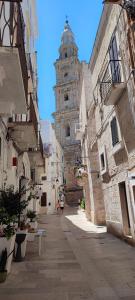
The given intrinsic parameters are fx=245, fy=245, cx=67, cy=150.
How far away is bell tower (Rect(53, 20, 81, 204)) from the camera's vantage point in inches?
1672

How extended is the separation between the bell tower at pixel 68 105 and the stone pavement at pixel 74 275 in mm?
32668

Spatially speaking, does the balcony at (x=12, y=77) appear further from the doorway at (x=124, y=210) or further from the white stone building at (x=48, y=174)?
the white stone building at (x=48, y=174)

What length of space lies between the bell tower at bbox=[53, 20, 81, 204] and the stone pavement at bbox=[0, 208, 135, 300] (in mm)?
32668

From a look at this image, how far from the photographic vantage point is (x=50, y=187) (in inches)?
1275

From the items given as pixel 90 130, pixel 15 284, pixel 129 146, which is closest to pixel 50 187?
pixel 90 130

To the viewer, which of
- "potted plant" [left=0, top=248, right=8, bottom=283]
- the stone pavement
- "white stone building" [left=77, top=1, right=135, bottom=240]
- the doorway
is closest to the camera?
the stone pavement

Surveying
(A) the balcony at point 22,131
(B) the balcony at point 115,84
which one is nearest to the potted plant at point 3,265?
(A) the balcony at point 22,131

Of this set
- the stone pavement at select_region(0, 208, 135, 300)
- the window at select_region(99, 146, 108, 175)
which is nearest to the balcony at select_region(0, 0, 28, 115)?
the stone pavement at select_region(0, 208, 135, 300)

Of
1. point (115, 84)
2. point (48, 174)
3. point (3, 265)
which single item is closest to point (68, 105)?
point (48, 174)

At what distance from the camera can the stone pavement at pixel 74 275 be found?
13.0 ft

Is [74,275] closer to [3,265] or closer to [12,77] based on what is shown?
[3,265]

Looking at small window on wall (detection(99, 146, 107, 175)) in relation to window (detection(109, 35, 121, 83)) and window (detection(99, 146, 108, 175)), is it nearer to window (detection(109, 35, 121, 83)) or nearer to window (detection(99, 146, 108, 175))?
window (detection(99, 146, 108, 175))

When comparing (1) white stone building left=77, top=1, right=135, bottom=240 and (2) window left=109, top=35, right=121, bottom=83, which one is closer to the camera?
(1) white stone building left=77, top=1, right=135, bottom=240

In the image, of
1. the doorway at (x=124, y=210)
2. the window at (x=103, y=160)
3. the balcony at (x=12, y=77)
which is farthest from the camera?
the window at (x=103, y=160)
